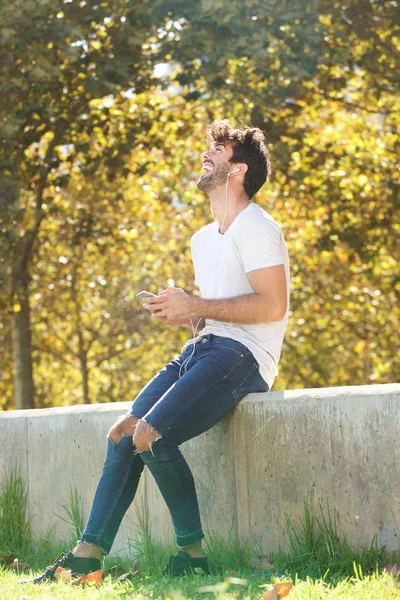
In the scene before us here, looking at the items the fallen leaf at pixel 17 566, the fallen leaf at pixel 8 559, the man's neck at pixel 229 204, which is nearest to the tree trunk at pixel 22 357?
the fallen leaf at pixel 8 559

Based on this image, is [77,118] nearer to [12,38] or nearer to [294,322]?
[12,38]

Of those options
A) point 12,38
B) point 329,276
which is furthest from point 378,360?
point 12,38

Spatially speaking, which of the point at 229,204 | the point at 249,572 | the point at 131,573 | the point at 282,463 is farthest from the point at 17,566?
the point at 229,204

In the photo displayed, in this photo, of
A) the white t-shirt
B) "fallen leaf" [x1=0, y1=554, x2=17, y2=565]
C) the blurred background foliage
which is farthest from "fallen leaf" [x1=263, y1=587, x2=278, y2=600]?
the blurred background foliage

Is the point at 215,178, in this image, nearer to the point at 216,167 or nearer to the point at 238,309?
the point at 216,167

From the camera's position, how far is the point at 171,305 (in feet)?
13.8

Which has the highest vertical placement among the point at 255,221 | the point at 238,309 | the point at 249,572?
the point at 255,221

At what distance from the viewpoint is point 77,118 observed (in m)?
10.1

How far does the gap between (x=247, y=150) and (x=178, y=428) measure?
1377mm

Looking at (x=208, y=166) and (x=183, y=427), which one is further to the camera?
(x=208, y=166)

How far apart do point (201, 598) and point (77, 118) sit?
7.39m

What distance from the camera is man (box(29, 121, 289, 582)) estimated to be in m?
4.03

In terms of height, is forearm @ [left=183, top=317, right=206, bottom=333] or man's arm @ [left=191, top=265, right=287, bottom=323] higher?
man's arm @ [left=191, top=265, right=287, bottom=323]

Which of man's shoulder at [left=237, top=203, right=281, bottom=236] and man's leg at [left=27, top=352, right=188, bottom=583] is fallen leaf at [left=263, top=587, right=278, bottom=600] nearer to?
man's leg at [left=27, top=352, right=188, bottom=583]
